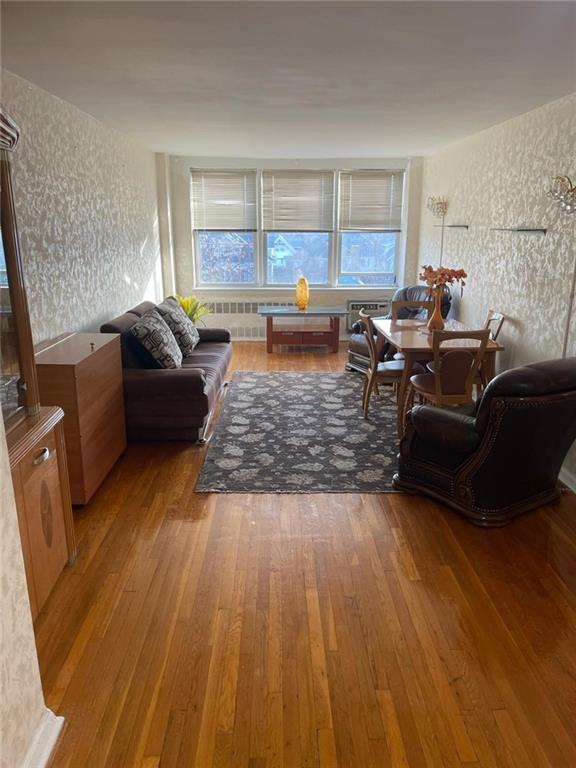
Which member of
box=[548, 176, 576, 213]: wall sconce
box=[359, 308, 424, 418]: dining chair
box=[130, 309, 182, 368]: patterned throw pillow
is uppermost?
box=[548, 176, 576, 213]: wall sconce

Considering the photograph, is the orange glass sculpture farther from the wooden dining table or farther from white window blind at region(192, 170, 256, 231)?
the wooden dining table

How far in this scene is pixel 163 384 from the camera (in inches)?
157

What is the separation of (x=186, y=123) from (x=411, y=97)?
193cm

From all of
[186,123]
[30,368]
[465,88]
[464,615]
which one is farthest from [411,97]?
[464,615]

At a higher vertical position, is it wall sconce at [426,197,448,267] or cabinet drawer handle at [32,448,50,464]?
wall sconce at [426,197,448,267]

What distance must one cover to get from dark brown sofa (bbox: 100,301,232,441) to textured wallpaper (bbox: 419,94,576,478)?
2.48m

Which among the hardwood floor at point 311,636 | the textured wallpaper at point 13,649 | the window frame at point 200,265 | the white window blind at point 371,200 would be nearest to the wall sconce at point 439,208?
the white window blind at point 371,200

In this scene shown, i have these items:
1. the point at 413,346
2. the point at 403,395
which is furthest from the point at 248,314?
the point at 413,346

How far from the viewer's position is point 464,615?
94.0 inches

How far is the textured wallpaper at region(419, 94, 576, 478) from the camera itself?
11.9 feet

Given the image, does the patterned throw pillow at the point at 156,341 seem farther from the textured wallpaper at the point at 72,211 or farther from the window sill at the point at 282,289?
the window sill at the point at 282,289

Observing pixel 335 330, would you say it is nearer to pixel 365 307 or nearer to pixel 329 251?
pixel 365 307

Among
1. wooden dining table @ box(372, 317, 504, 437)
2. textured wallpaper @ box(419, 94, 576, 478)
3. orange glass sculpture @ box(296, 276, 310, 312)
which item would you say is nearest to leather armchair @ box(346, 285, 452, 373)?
textured wallpaper @ box(419, 94, 576, 478)

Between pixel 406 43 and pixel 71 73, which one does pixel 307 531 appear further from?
pixel 71 73
